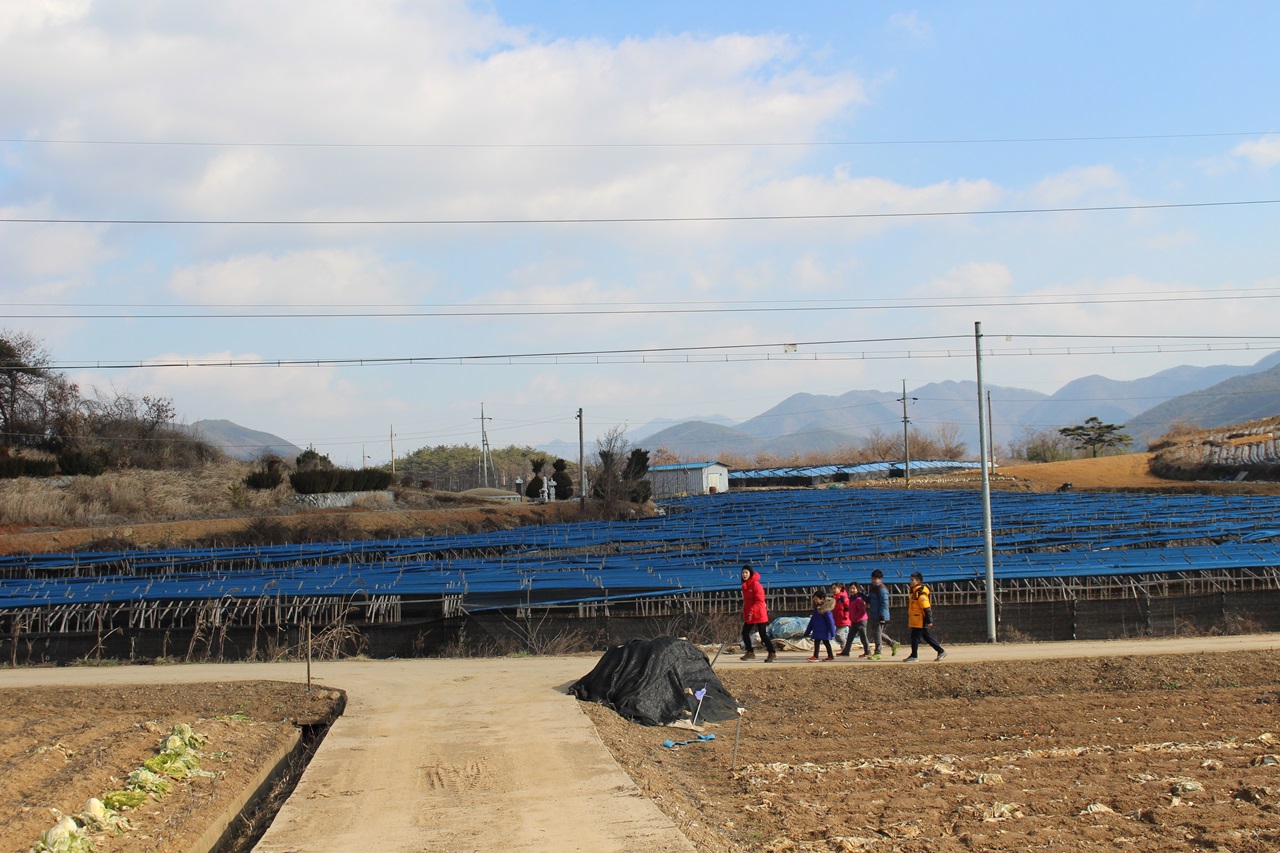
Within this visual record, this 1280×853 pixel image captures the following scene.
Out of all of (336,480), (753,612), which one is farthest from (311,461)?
(753,612)

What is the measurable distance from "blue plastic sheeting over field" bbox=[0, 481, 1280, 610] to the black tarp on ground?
6391 mm

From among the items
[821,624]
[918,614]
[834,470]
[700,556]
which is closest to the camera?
[918,614]

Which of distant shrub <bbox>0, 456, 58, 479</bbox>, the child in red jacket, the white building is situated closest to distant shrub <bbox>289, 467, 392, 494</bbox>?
distant shrub <bbox>0, 456, 58, 479</bbox>

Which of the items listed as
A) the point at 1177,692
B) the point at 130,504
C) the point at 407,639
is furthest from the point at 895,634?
the point at 130,504

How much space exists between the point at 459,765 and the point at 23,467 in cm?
4528

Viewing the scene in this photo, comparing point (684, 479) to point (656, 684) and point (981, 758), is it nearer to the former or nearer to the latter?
point (656, 684)

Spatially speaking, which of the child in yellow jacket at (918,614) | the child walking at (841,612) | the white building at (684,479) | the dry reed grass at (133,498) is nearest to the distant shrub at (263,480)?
the dry reed grass at (133,498)

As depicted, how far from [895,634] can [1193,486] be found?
48466 millimetres

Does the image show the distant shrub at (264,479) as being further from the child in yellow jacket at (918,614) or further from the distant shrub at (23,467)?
the child in yellow jacket at (918,614)

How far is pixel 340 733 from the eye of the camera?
425 inches

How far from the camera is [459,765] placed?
9.30 metres

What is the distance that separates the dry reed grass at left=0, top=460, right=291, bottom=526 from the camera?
1607 inches

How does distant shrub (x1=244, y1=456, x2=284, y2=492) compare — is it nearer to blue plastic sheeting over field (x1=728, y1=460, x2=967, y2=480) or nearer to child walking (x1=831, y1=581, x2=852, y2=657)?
child walking (x1=831, y1=581, x2=852, y2=657)

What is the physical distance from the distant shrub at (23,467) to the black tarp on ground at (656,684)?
42.7 m
